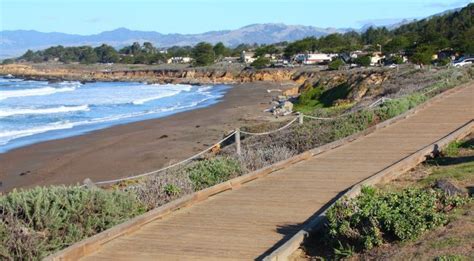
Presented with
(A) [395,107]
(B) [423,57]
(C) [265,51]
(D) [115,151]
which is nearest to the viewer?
(A) [395,107]

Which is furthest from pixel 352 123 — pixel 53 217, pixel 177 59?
pixel 177 59

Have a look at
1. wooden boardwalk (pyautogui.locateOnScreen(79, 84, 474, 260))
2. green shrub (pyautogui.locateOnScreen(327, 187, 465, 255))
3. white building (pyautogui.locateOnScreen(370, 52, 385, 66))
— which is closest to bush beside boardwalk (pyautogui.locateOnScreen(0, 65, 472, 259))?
wooden boardwalk (pyautogui.locateOnScreen(79, 84, 474, 260))

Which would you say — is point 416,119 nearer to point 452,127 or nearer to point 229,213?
point 452,127

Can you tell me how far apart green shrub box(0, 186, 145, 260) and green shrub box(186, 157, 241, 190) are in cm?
195

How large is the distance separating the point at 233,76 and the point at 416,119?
73229 mm

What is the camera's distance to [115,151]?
2472cm

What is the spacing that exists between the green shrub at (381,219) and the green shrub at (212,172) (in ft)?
11.7

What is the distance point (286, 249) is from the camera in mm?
6117

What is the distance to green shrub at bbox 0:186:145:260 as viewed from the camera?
6.32m

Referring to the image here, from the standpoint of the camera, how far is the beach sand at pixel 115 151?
66.0 ft

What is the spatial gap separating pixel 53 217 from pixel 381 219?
3.56 m

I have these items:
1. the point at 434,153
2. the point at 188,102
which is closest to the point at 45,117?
the point at 188,102

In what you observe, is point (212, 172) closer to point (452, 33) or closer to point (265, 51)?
point (452, 33)

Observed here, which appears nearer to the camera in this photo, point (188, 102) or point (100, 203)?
point (100, 203)
